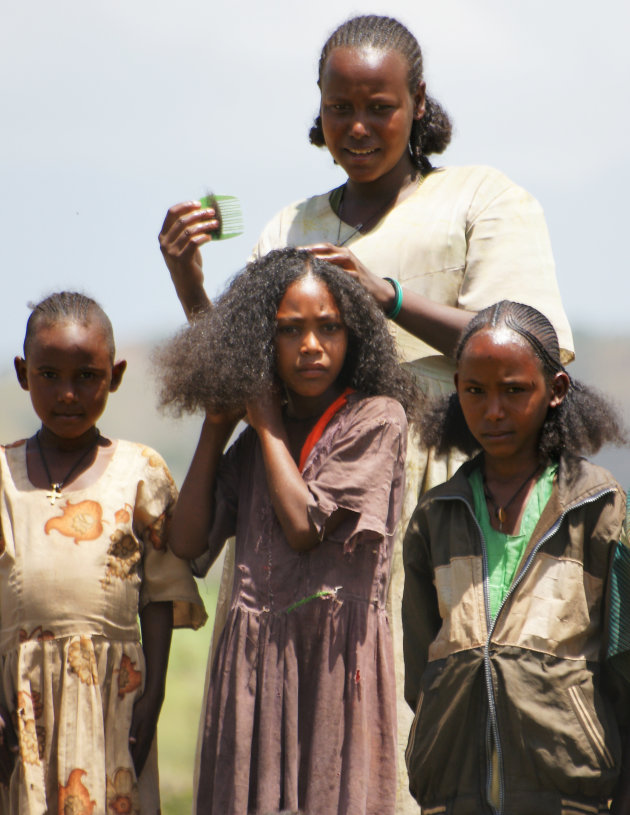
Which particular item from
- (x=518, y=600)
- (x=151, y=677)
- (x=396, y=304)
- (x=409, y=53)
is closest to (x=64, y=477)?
(x=151, y=677)

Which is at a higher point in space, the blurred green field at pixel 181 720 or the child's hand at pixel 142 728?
the child's hand at pixel 142 728

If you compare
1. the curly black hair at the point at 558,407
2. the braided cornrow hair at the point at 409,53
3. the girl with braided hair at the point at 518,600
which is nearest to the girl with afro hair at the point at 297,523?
the girl with braided hair at the point at 518,600

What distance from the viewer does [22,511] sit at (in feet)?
11.8

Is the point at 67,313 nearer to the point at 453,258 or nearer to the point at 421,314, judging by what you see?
the point at 421,314

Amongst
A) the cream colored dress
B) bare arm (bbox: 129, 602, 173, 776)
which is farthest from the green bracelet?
bare arm (bbox: 129, 602, 173, 776)

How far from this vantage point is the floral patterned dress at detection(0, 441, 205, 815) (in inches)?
134

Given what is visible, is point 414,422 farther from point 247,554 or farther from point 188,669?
point 188,669

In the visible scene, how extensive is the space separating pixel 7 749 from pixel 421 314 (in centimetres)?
161

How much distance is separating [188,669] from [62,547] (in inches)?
184

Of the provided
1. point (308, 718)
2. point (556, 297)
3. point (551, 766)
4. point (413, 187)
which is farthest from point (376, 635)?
point (413, 187)

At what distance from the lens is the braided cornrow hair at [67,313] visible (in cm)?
372

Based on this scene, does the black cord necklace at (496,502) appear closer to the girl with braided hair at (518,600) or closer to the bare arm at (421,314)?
the girl with braided hair at (518,600)

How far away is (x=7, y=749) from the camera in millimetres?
3424

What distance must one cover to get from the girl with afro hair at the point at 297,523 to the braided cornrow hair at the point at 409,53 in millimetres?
771
